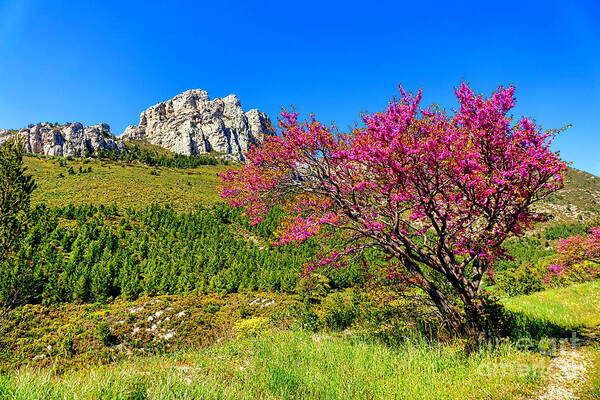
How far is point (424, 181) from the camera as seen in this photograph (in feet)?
16.7

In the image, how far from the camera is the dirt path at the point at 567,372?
3.30 meters

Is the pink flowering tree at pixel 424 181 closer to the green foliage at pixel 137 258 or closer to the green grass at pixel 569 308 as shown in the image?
the green grass at pixel 569 308

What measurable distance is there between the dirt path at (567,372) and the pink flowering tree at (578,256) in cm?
1499

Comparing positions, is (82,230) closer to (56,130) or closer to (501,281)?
(501,281)

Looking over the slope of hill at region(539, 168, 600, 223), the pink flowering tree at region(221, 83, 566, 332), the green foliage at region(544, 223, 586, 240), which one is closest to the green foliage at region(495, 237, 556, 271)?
the green foliage at region(544, 223, 586, 240)

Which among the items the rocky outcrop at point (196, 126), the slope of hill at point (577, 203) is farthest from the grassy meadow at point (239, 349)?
the rocky outcrop at point (196, 126)

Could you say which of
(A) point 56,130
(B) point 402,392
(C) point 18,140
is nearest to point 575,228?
(B) point 402,392

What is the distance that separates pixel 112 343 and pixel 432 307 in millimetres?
11656

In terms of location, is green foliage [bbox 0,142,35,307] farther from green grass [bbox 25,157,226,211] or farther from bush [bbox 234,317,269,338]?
green grass [bbox 25,157,226,211]

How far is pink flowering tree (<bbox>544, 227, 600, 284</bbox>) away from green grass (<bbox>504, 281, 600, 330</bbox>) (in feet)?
20.7

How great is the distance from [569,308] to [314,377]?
9726 millimetres

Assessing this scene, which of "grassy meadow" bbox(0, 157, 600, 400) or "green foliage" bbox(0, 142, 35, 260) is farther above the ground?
"green foliage" bbox(0, 142, 35, 260)

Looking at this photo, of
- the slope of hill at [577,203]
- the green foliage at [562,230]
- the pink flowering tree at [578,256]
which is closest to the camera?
the pink flowering tree at [578,256]

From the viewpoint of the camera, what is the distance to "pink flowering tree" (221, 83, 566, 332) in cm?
489
